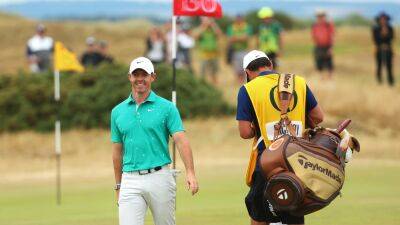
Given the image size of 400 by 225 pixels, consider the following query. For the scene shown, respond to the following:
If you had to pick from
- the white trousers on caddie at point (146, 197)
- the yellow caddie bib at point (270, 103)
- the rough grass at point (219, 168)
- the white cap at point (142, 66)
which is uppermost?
the white cap at point (142, 66)

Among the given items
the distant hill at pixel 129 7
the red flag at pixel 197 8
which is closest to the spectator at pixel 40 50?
the red flag at pixel 197 8

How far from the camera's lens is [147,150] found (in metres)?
10.4

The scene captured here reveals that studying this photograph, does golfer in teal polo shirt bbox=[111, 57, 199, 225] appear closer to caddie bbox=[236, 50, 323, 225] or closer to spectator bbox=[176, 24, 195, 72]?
caddie bbox=[236, 50, 323, 225]

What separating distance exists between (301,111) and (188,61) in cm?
2524

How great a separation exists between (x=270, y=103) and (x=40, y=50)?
22937 mm

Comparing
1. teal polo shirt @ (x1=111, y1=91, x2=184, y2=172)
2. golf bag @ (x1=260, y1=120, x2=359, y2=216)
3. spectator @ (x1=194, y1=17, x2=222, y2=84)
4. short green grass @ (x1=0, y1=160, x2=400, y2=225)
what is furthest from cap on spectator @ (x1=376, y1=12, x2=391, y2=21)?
golf bag @ (x1=260, y1=120, x2=359, y2=216)

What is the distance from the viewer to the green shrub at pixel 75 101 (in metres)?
31.8

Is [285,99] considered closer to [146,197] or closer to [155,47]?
[146,197]

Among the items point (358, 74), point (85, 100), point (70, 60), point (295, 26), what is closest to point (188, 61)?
point (85, 100)

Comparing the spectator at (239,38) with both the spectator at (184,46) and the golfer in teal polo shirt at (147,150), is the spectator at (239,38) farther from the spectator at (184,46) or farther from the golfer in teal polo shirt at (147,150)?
the golfer in teal polo shirt at (147,150)

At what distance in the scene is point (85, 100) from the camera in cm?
3192

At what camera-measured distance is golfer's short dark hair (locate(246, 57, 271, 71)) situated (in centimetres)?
1033

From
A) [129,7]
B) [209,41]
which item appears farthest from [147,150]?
[129,7]

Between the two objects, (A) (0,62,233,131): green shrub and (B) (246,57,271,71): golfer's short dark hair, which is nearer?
(B) (246,57,271,71): golfer's short dark hair
